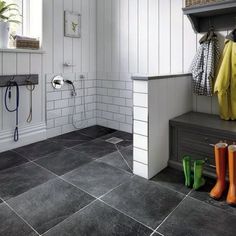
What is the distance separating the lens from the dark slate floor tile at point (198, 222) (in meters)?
1.31

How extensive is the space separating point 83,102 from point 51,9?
1.24 metres

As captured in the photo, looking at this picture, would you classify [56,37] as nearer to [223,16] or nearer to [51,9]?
[51,9]

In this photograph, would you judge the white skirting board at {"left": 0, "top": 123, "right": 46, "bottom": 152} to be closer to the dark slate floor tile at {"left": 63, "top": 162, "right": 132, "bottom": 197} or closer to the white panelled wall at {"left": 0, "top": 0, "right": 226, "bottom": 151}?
the white panelled wall at {"left": 0, "top": 0, "right": 226, "bottom": 151}

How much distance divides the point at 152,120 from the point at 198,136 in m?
0.41

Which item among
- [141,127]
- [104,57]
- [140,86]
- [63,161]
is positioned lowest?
[63,161]

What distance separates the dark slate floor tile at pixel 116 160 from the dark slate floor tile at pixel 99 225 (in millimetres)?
654

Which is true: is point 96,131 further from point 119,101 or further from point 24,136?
point 24,136

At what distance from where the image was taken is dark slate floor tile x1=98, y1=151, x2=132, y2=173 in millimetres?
2170

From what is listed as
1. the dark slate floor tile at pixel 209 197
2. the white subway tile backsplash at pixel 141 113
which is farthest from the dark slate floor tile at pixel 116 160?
the dark slate floor tile at pixel 209 197

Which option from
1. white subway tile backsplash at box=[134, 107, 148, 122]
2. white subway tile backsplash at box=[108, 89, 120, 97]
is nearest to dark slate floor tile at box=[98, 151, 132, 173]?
white subway tile backsplash at box=[134, 107, 148, 122]

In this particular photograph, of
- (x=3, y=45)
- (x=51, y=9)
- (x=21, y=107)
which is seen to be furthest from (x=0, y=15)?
(x=21, y=107)

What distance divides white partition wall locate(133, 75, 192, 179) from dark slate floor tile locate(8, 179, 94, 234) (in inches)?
22.0

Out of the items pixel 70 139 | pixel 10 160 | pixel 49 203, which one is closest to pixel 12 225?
pixel 49 203

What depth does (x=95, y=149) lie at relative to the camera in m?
2.61
